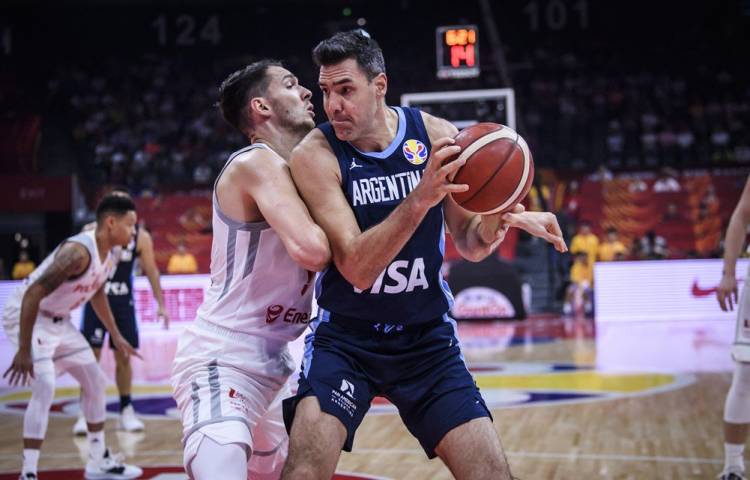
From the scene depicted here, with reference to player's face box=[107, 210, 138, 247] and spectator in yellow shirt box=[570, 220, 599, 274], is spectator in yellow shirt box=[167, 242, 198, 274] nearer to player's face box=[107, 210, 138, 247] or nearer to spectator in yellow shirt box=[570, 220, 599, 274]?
spectator in yellow shirt box=[570, 220, 599, 274]

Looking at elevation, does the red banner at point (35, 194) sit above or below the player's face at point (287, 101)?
below

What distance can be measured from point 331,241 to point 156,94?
2588 centimetres

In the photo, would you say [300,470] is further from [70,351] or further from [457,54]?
[457,54]

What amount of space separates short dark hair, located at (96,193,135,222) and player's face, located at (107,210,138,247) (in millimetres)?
32

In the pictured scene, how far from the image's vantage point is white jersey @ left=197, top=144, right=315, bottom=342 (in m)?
3.37

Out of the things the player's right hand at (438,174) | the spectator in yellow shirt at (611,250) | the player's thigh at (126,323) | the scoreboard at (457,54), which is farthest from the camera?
the spectator in yellow shirt at (611,250)

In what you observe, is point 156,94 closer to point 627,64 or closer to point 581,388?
point 627,64

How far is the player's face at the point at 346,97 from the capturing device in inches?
128

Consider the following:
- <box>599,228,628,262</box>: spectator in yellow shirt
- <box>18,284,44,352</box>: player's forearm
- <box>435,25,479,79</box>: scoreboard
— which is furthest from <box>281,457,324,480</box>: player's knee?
<box>599,228,628,262</box>: spectator in yellow shirt

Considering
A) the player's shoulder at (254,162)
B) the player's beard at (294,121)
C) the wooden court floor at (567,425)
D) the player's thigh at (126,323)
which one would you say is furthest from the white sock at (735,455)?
the player's thigh at (126,323)

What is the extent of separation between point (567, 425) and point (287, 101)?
14.8 feet

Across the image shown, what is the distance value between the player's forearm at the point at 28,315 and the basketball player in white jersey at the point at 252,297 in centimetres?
231

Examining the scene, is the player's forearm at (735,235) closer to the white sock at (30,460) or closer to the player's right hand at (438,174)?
the player's right hand at (438,174)

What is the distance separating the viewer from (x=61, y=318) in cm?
623
